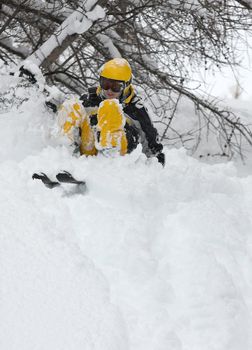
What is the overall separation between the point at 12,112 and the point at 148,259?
2.56m

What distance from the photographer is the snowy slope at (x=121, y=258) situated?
3072mm

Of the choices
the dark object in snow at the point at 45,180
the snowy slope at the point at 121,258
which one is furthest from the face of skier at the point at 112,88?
the dark object in snow at the point at 45,180

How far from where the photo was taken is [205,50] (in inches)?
346

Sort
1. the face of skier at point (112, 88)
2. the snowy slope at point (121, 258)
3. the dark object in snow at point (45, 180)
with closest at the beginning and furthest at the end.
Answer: the snowy slope at point (121, 258), the dark object in snow at point (45, 180), the face of skier at point (112, 88)

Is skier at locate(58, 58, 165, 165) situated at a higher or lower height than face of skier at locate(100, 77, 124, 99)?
lower

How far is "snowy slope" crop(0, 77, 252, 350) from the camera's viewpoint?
307 cm

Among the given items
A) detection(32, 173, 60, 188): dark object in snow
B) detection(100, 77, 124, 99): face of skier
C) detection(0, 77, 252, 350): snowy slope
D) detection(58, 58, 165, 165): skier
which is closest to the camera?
detection(0, 77, 252, 350): snowy slope

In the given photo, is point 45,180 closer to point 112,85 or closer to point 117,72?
point 112,85

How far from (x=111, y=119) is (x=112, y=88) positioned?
0.60m

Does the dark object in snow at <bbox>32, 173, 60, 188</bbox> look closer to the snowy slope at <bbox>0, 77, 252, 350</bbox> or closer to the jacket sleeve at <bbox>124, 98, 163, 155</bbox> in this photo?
the snowy slope at <bbox>0, 77, 252, 350</bbox>

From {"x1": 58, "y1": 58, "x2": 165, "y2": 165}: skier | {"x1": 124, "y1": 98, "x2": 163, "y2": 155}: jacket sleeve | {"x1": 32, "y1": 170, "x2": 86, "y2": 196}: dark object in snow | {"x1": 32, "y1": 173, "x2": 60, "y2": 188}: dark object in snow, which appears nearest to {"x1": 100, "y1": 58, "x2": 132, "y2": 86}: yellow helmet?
{"x1": 58, "y1": 58, "x2": 165, "y2": 165}: skier

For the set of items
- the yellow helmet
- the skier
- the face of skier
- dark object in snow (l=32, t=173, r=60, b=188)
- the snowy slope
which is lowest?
the snowy slope

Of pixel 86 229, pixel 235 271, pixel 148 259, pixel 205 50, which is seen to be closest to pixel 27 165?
pixel 86 229

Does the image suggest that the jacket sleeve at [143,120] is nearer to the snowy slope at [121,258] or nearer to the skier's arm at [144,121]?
the skier's arm at [144,121]
